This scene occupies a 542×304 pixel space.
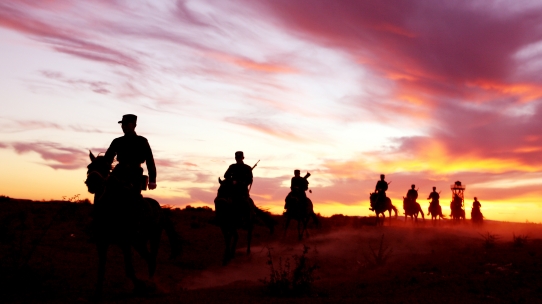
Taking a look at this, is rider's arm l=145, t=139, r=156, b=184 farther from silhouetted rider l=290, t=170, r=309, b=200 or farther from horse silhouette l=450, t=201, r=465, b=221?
horse silhouette l=450, t=201, r=465, b=221

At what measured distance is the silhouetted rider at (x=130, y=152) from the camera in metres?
10.2

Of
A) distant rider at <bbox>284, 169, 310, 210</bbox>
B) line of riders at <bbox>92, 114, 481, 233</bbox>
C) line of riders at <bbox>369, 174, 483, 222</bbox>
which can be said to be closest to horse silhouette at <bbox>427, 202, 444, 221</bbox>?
line of riders at <bbox>369, 174, 483, 222</bbox>

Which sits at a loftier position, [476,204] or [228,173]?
[476,204]

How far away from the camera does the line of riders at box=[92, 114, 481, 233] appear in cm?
1028

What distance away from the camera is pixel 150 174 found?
1078 cm

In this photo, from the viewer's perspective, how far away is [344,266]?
Result: 54.9 feet

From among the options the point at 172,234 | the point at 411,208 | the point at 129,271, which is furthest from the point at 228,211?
the point at 411,208

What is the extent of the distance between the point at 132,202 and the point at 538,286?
8.06 meters

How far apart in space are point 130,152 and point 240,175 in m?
6.59

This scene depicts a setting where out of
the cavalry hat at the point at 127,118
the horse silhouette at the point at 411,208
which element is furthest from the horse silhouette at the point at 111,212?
the horse silhouette at the point at 411,208

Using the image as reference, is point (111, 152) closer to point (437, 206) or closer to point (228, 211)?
point (228, 211)

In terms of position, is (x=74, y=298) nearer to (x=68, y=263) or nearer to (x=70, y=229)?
(x=68, y=263)

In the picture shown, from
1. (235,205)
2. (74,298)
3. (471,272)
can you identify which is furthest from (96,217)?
(471,272)

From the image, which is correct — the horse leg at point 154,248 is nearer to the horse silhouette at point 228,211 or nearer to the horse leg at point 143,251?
the horse leg at point 143,251
